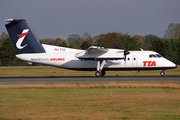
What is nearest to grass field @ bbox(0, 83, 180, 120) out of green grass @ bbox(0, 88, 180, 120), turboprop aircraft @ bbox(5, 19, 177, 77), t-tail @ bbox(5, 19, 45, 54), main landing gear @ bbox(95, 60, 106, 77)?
green grass @ bbox(0, 88, 180, 120)

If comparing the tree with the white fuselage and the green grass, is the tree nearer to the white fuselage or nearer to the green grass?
the white fuselage

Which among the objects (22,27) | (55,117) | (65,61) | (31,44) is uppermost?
(22,27)

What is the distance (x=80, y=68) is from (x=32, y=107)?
15996mm

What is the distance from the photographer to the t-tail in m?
26.5

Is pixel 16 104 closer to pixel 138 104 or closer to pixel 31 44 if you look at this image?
pixel 138 104

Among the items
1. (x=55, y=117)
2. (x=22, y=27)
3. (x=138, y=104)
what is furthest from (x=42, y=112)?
(x=22, y=27)

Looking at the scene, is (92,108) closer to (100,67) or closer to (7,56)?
(100,67)

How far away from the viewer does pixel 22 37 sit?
26.7 m

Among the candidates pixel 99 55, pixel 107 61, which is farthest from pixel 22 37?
pixel 107 61

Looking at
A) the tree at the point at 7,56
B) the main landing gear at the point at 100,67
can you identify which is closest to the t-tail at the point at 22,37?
the main landing gear at the point at 100,67

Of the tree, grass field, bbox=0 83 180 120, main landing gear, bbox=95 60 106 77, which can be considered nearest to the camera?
grass field, bbox=0 83 180 120

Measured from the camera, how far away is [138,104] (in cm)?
1107

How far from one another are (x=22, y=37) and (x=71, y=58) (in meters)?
5.81

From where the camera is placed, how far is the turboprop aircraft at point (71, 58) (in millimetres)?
25953
